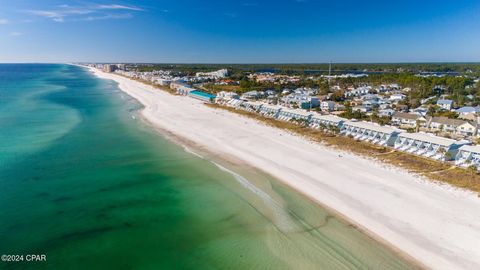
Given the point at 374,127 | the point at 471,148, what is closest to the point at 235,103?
the point at 374,127

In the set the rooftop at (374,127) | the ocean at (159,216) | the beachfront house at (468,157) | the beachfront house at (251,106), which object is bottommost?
the ocean at (159,216)

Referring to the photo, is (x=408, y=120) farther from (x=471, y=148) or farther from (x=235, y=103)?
(x=235, y=103)

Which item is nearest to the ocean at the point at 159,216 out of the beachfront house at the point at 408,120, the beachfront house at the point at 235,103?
the beachfront house at the point at 408,120

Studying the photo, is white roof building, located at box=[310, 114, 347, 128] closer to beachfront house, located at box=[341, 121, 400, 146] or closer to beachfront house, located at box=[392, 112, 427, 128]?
beachfront house, located at box=[341, 121, 400, 146]

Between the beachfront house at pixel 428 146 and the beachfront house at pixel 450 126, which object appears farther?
the beachfront house at pixel 450 126

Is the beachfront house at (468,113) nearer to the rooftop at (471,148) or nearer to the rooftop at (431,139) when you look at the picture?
the rooftop at (431,139)

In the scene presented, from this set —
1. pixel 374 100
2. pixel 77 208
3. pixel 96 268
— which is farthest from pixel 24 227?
pixel 374 100

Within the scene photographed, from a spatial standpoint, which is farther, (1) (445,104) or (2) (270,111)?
Answer: (1) (445,104)
